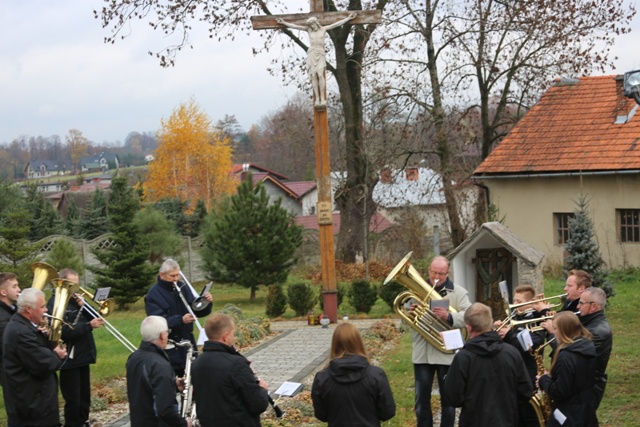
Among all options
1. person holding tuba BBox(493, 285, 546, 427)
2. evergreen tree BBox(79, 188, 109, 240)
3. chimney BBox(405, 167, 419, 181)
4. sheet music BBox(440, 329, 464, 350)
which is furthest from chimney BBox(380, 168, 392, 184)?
sheet music BBox(440, 329, 464, 350)

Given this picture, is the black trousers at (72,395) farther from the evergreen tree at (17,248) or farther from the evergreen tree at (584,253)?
the evergreen tree at (17,248)

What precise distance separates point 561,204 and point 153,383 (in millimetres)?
21182

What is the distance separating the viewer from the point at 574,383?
636 centimetres

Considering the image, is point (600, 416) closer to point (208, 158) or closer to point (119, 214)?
point (119, 214)

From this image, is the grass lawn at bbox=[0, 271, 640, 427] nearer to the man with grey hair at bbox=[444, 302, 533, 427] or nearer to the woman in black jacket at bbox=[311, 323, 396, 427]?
the man with grey hair at bbox=[444, 302, 533, 427]

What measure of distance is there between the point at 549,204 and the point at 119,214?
42.3 ft

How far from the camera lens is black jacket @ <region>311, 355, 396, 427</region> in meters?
5.98

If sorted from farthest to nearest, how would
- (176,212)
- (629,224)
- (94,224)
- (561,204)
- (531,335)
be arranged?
1. (176,212)
2. (94,224)
3. (561,204)
4. (629,224)
5. (531,335)

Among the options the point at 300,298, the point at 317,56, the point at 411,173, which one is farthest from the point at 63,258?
the point at 317,56

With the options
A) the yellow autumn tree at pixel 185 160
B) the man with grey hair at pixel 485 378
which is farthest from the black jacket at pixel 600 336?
the yellow autumn tree at pixel 185 160

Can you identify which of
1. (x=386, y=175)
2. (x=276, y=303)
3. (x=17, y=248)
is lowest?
(x=276, y=303)

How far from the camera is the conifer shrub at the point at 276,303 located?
62.0ft

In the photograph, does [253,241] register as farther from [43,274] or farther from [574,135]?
[43,274]

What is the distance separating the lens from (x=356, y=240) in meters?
30.4
